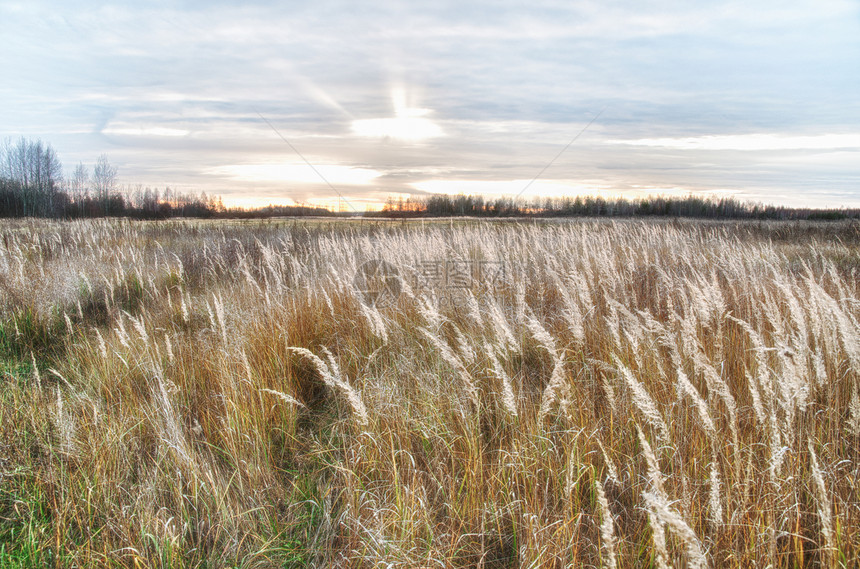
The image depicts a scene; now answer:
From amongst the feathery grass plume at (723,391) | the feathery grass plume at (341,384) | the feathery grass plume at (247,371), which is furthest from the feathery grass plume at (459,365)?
the feathery grass plume at (247,371)

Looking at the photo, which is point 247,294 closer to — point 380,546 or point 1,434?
point 1,434

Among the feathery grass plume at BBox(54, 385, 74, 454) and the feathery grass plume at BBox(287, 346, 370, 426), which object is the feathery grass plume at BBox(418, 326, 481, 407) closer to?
the feathery grass plume at BBox(287, 346, 370, 426)

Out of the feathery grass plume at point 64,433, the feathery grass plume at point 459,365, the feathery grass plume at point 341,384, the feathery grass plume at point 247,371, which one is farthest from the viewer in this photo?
the feathery grass plume at point 247,371

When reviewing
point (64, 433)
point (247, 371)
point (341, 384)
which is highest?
point (341, 384)

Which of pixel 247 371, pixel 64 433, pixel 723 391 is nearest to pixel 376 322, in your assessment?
pixel 247 371

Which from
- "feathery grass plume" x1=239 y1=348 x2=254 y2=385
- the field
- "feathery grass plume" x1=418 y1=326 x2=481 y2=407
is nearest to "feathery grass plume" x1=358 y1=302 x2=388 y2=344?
the field

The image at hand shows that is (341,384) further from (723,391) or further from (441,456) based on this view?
(723,391)

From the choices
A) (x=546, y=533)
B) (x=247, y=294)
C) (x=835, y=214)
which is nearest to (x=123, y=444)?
(x=546, y=533)

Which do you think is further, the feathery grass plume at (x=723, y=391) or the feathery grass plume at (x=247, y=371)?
the feathery grass plume at (x=247, y=371)

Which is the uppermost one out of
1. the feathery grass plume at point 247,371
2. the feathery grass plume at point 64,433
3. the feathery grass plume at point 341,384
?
the feathery grass plume at point 341,384

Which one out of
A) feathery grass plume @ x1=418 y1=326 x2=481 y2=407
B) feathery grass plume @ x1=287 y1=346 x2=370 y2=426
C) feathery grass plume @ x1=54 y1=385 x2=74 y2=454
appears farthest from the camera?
feathery grass plume @ x1=54 y1=385 x2=74 y2=454

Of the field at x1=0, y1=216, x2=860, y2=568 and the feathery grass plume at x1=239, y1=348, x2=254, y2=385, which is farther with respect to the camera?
the feathery grass plume at x1=239, y1=348, x2=254, y2=385

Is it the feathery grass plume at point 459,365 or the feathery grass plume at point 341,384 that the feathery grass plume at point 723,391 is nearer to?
the feathery grass plume at point 459,365

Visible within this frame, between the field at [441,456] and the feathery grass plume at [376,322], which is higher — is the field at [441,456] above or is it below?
below
